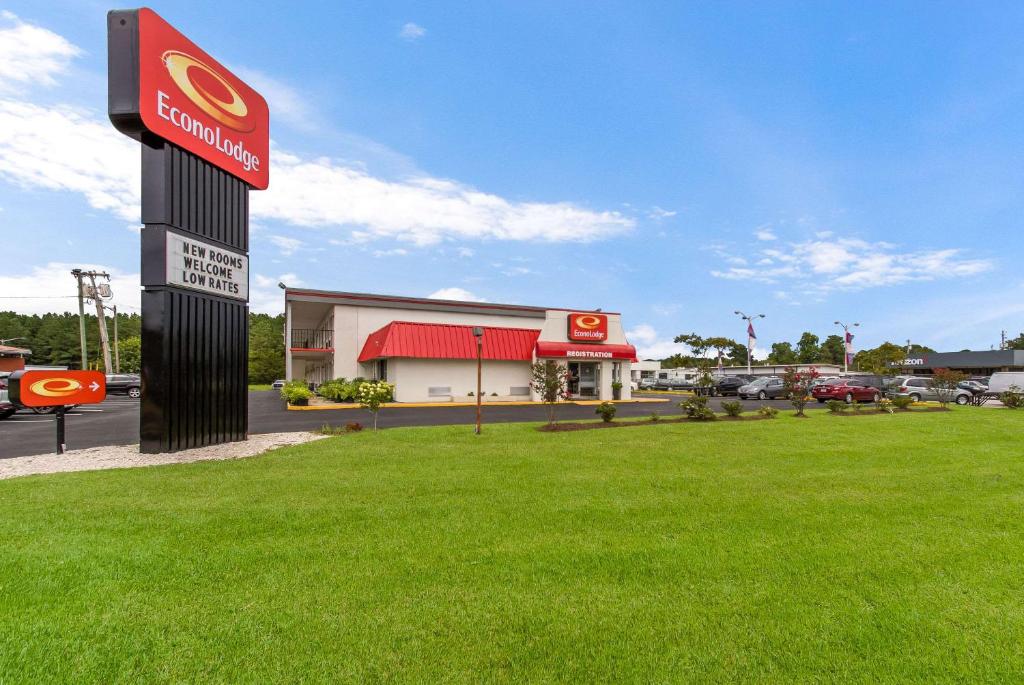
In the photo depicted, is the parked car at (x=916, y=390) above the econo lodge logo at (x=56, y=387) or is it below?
below

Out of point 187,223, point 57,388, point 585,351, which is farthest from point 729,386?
point 57,388

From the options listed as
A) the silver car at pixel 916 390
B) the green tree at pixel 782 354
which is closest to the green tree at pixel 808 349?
the green tree at pixel 782 354

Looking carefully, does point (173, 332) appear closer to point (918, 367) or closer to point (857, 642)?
point (857, 642)

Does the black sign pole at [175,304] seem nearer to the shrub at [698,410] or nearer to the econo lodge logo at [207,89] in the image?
the econo lodge logo at [207,89]

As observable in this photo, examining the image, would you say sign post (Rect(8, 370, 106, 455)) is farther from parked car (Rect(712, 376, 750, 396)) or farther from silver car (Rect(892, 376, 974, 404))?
silver car (Rect(892, 376, 974, 404))

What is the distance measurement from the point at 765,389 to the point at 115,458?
32.0 meters

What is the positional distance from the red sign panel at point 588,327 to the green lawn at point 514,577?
21.7m

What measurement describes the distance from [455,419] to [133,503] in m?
12.7

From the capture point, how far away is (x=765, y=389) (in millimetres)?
31031

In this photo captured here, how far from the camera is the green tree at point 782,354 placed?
312 ft

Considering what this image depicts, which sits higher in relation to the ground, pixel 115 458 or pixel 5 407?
pixel 5 407

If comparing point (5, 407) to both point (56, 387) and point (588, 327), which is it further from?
point (588, 327)

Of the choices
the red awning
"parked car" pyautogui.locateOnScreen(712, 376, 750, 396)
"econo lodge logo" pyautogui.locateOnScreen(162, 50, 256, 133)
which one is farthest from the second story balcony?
"parked car" pyautogui.locateOnScreen(712, 376, 750, 396)

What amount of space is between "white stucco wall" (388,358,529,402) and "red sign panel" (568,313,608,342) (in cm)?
349
